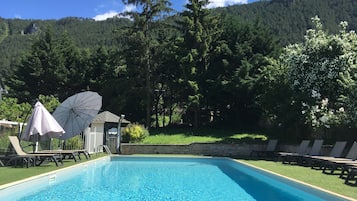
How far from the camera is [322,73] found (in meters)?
20.3

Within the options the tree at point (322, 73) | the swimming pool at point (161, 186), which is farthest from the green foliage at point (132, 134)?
the tree at point (322, 73)

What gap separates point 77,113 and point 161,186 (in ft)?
24.2

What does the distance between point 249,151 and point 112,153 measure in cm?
837

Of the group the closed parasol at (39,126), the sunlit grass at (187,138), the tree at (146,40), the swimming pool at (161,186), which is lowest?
the swimming pool at (161,186)

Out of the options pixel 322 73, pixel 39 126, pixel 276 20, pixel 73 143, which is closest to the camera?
pixel 39 126

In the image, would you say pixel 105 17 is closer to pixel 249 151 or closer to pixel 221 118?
pixel 221 118

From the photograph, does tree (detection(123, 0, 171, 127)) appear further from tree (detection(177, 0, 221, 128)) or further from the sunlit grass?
the sunlit grass

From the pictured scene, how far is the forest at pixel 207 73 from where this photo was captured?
20.3 m

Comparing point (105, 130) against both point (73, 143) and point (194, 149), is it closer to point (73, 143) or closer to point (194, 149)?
point (73, 143)

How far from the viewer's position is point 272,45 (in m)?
31.4

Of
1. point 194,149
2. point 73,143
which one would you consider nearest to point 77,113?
point 73,143

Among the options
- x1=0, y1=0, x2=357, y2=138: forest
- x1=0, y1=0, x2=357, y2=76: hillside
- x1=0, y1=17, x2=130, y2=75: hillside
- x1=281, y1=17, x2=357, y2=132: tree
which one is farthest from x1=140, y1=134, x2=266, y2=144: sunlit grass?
x1=0, y1=0, x2=357, y2=76: hillside

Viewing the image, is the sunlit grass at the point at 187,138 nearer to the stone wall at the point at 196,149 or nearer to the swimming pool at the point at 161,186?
the stone wall at the point at 196,149

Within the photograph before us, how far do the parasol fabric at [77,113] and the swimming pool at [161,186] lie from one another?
1.94 meters
